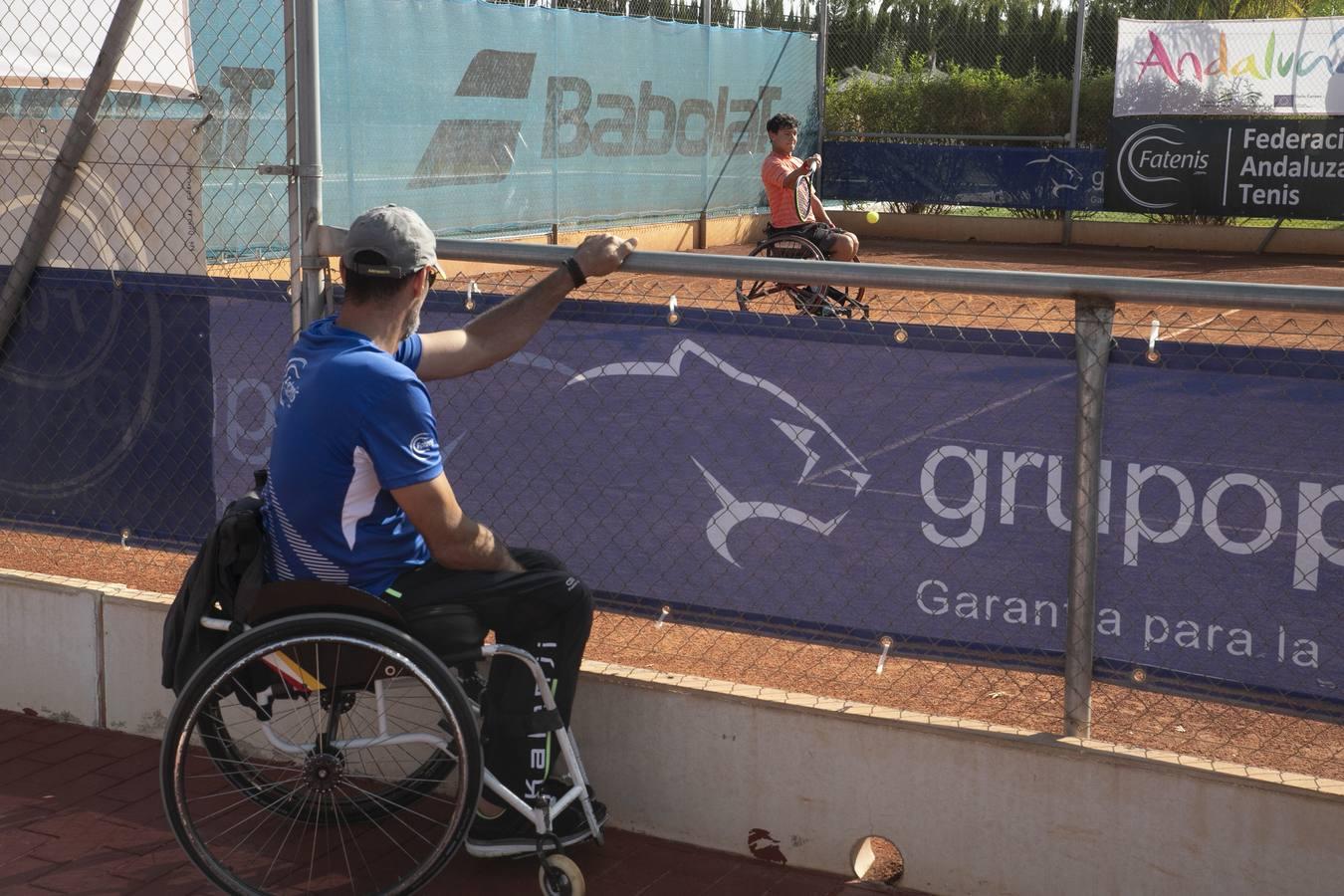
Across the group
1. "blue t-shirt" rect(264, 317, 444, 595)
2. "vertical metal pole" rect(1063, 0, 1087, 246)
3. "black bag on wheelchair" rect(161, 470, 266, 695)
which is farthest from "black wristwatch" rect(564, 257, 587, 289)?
"vertical metal pole" rect(1063, 0, 1087, 246)

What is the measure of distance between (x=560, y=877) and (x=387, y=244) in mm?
1510

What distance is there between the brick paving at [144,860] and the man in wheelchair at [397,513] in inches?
7.6

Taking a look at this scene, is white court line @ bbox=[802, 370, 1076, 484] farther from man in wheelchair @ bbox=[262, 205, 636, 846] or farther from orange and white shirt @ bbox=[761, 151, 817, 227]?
orange and white shirt @ bbox=[761, 151, 817, 227]

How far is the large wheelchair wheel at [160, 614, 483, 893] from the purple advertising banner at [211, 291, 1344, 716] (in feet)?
2.49

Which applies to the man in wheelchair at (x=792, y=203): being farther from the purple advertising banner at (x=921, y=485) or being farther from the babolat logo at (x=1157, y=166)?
the babolat logo at (x=1157, y=166)

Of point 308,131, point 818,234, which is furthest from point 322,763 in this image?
point 818,234

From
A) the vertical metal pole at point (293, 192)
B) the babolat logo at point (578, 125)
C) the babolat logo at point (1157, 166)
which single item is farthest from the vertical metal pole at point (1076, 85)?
the vertical metal pole at point (293, 192)

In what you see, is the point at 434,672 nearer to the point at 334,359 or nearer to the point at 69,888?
the point at 334,359

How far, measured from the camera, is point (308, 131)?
4176mm

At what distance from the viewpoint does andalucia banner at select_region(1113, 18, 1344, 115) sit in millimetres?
19234

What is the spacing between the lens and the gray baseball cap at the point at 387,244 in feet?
10.9

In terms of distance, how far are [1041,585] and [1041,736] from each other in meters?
0.36

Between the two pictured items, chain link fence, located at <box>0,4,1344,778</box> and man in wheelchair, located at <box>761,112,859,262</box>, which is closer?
chain link fence, located at <box>0,4,1344,778</box>

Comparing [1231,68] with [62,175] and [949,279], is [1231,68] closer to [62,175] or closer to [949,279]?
[949,279]
